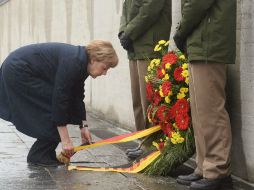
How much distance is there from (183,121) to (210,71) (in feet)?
2.09

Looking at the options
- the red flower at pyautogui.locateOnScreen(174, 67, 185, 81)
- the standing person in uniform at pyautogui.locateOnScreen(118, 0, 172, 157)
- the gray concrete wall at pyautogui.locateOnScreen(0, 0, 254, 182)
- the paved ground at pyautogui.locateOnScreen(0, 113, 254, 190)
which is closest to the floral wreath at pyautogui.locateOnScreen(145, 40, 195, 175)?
the red flower at pyautogui.locateOnScreen(174, 67, 185, 81)

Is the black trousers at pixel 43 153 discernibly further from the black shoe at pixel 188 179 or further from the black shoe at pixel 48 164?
the black shoe at pixel 188 179

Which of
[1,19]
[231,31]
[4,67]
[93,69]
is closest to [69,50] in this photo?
[93,69]

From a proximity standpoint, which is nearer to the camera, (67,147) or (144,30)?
(67,147)

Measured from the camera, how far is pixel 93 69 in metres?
5.24

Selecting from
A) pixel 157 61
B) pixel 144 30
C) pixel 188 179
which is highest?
pixel 144 30

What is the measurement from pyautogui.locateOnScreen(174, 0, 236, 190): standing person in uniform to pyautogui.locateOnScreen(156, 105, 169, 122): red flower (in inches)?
18.0

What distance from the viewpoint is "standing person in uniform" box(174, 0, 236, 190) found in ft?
15.3

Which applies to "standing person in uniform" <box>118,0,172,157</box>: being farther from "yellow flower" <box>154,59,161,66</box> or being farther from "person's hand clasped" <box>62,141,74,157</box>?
"person's hand clasped" <box>62,141,74,157</box>

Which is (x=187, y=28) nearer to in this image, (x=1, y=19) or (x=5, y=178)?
(x=5, y=178)

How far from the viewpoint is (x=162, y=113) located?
17.6 feet

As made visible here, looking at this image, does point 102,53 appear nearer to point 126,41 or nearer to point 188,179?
point 126,41

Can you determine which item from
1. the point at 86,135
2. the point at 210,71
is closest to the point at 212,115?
the point at 210,71

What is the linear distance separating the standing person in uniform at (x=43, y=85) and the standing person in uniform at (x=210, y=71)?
0.82 metres
